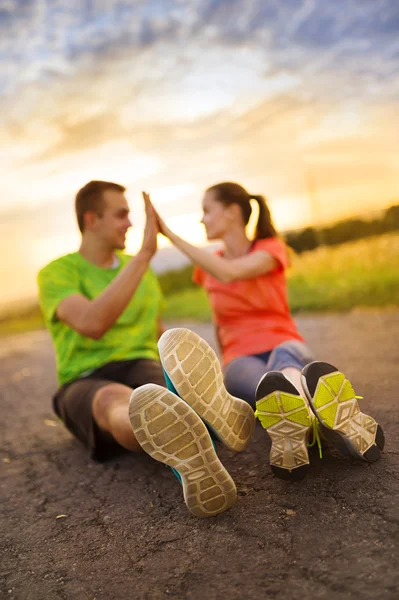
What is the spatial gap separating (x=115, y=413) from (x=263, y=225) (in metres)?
1.31

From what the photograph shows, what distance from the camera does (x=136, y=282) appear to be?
8.30ft

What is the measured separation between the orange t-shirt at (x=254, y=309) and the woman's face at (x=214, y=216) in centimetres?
20

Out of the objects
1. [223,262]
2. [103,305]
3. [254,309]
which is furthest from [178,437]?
[254,309]

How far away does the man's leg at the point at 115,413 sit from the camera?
7.09 feet

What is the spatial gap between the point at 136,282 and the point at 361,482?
1267mm

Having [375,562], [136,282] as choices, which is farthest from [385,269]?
[375,562]

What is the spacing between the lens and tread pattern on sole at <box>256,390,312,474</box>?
5.70ft

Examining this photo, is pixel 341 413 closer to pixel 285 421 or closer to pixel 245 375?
pixel 285 421

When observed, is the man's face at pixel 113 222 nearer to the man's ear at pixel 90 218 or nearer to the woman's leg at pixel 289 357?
the man's ear at pixel 90 218

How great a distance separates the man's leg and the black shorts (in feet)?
0.16

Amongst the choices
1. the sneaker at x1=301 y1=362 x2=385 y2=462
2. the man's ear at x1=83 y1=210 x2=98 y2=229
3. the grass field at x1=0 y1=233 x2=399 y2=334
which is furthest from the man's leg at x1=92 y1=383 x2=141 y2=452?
the grass field at x1=0 y1=233 x2=399 y2=334

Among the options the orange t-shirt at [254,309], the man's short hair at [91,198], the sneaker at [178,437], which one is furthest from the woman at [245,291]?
the sneaker at [178,437]

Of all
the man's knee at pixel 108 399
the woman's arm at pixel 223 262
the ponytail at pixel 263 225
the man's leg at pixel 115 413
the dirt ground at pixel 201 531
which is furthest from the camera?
the ponytail at pixel 263 225

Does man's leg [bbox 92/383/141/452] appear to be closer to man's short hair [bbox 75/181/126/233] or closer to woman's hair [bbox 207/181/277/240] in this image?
man's short hair [bbox 75/181/126/233]
